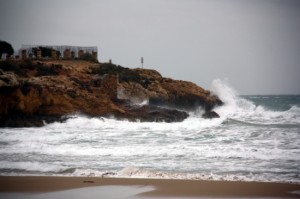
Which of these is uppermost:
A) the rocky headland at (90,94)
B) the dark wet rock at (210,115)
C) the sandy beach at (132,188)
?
the rocky headland at (90,94)

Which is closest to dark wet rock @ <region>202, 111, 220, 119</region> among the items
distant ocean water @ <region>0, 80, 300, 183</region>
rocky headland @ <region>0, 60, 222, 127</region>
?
rocky headland @ <region>0, 60, 222, 127</region>

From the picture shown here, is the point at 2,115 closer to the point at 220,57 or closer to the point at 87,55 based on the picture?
the point at 87,55

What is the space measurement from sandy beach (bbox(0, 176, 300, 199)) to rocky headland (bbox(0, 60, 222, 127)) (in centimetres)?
751

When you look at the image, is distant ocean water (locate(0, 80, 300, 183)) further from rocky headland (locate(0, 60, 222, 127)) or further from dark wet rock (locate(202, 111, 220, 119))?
dark wet rock (locate(202, 111, 220, 119))

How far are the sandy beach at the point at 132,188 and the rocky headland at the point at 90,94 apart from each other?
7515 mm

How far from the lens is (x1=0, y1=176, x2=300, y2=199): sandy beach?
4488 millimetres

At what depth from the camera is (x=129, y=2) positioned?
1041 centimetres

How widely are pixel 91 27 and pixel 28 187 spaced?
760 cm

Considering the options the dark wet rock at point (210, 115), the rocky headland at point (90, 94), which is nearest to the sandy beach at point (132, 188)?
the rocky headland at point (90, 94)

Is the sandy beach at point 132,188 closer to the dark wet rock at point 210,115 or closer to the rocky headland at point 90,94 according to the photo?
the rocky headland at point 90,94

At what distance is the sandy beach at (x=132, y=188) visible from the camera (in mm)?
4488

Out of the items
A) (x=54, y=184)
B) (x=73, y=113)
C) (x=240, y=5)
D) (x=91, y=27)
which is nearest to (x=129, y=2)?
(x=91, y=27)

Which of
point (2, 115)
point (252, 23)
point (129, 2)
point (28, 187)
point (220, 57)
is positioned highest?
point (129, 2)

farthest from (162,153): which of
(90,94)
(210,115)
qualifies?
(210,115)
